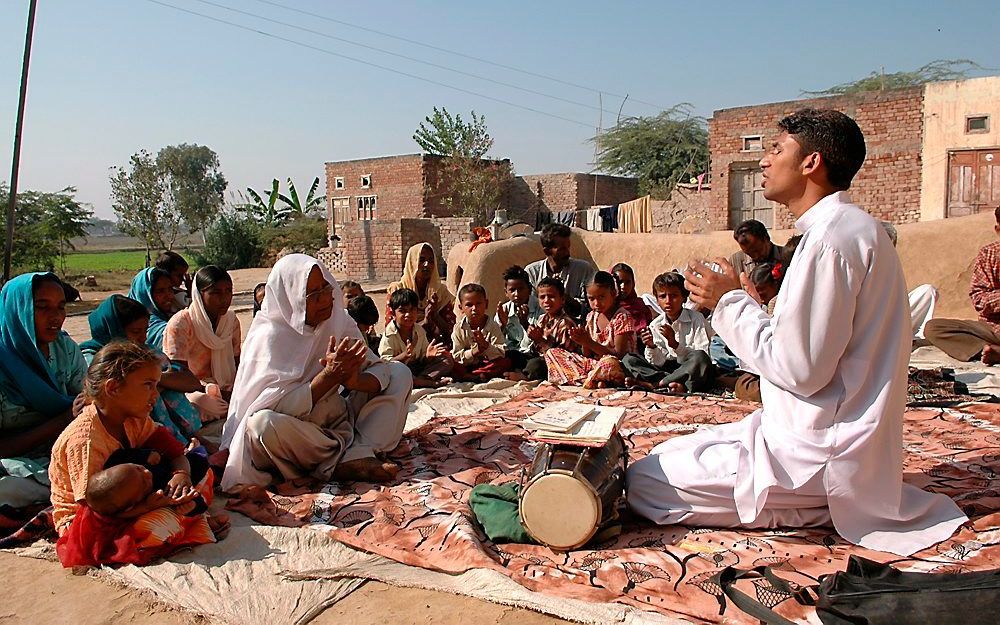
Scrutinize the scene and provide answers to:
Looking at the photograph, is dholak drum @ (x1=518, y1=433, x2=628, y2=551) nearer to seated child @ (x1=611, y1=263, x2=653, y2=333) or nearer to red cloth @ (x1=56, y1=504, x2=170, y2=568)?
red cloth @ (x1=56, y1=504, x2=170, y2=568)

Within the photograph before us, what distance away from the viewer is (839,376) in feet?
8.71

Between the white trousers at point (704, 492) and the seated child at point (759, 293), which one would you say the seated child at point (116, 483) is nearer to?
the white trousers at point (704, 492)

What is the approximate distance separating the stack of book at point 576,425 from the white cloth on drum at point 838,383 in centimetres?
47

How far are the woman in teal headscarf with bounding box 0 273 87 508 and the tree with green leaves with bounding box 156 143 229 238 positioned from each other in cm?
3577

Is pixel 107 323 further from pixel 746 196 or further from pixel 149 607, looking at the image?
pixel 746 196

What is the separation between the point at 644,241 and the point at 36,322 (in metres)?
7.34

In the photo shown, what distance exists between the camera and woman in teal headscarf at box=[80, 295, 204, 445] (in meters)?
4.42

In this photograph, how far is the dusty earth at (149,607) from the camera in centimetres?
260

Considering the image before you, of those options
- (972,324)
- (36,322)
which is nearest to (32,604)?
(36,322)

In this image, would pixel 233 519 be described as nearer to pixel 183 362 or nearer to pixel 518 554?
pixel 518 554

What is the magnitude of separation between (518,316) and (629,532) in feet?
13.5

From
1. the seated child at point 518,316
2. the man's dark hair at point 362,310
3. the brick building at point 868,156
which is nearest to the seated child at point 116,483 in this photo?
the man's dark hair at point 362,310

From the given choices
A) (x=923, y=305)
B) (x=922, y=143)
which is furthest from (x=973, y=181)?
(x=923, y=305)

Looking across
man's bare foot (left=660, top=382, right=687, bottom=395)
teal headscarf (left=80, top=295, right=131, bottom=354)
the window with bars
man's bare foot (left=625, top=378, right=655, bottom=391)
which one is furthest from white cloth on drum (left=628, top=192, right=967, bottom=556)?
the window with bars
